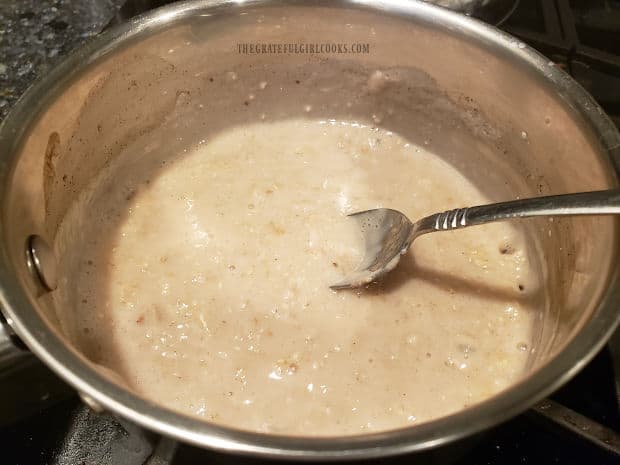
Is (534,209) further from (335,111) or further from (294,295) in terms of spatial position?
(335,111)

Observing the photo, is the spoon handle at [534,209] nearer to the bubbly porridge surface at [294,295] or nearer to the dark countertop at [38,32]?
the bubbly porridge surface at [294,295]

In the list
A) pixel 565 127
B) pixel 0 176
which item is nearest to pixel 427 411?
pixel 565 127

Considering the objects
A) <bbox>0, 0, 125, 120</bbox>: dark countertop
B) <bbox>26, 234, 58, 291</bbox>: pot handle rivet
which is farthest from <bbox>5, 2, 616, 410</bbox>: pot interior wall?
<bbox>0, 0, 125, 120</bbox>: dark countertop

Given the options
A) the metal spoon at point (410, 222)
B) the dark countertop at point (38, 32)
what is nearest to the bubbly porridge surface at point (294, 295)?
the metal spoon at point (410, 222)

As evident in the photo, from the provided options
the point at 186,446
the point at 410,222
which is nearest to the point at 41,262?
the point at 186,446

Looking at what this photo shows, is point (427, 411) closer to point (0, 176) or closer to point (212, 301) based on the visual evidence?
point (212, 301)

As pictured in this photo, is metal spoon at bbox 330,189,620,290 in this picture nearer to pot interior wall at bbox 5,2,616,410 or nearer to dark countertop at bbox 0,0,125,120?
pot interior wall at bbox 5,2,616,410

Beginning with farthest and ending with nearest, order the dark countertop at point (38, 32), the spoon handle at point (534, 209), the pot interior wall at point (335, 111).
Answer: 1. the dark countertop at point (38, 32)
2. the pot interior wall at point (335, 111)
3. the spoon handle at point (534, 209)
